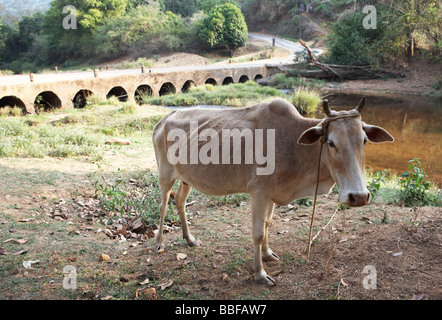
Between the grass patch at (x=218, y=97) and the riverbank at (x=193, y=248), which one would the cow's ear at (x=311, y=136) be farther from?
the grass patch at (x=218, y=97)

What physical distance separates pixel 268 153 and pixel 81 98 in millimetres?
16788

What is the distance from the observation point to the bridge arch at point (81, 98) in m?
17.3

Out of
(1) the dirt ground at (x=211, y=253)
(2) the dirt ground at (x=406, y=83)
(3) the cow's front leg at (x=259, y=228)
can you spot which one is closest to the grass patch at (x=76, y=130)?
(1) the dirt ground at (x=211, y=253)

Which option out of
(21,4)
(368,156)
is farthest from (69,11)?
(21,4)

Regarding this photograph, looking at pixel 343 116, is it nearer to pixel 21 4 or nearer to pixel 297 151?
pixel 297 151

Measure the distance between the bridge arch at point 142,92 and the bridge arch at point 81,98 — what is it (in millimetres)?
2650

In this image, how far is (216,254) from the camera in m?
4.45

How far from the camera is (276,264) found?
4113mm

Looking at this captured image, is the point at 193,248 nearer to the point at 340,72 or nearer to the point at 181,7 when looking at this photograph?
the point at 340,72

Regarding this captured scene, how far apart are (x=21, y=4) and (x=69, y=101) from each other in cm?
13887

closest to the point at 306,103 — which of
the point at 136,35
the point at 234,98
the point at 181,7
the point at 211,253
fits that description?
the point at 234,98

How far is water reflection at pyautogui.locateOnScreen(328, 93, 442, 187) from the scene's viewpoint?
1003 cm

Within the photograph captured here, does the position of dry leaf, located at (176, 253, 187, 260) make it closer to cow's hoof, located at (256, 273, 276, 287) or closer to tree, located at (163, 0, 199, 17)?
cow's hoof, located at (256, 273, 276, 287)
